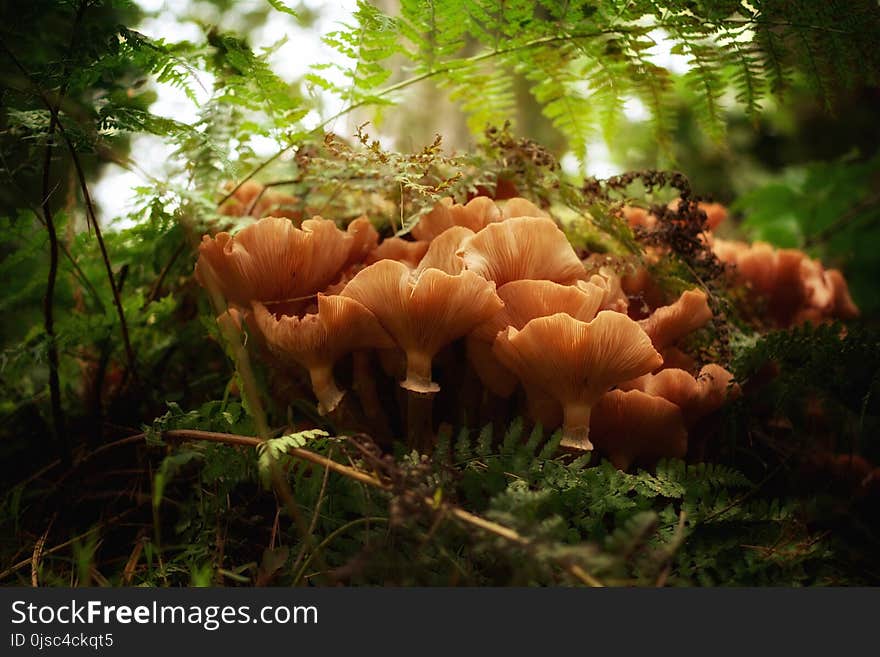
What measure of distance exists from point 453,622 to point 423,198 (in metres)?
1.18

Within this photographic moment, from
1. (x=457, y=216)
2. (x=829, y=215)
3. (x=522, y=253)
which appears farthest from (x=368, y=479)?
(x=829, y=215)

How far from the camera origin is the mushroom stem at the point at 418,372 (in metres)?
1.56

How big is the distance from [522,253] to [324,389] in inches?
25.6

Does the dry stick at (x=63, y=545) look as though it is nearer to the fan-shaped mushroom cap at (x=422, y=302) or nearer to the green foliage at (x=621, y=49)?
the fan-shaped mushroom cap at (x=422, y=302)

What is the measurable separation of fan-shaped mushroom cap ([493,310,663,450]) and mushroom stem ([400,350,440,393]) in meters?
0.19

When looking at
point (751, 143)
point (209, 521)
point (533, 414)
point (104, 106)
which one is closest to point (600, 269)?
point (533, 414)

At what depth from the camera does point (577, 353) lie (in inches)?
56.0

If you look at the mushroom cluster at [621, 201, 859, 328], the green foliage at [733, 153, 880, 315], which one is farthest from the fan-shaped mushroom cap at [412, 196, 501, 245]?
the green foliage at [733, 153, 880, 315]

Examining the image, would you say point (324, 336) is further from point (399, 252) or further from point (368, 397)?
point (399, 252)

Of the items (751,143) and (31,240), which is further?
(751,143)

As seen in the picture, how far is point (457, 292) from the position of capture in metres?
1.42

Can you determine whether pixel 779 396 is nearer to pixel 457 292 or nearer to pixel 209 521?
pixel 457 292

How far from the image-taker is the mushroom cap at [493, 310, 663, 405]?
1388 mm

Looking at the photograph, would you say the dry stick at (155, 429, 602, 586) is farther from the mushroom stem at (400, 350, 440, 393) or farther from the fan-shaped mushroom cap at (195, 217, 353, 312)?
the fan-shaped mushroom cap at (195, 217, 353, 312)
